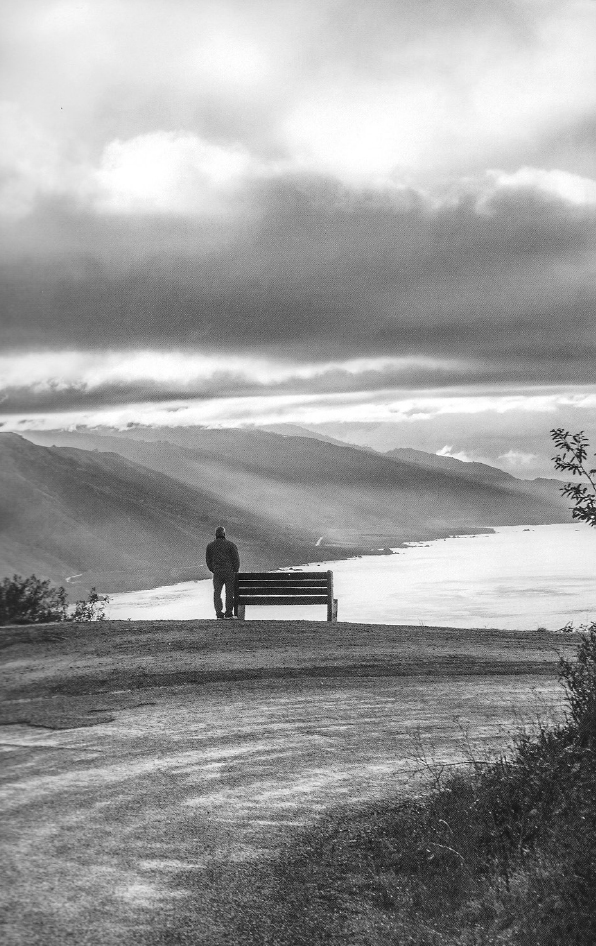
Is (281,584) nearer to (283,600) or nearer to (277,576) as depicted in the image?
(277,576)

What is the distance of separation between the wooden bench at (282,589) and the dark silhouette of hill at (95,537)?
298 ft

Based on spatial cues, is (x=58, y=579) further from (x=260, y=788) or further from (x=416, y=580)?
(x=260, y=788)

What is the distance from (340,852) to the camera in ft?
20.5

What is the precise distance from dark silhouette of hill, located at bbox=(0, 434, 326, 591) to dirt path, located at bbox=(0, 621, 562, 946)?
96.8 meters

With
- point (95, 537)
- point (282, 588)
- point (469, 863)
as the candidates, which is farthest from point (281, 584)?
point (95, 537)

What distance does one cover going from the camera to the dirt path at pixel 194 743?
540cm

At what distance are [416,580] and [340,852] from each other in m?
108

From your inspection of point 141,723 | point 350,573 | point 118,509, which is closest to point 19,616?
point 141,723

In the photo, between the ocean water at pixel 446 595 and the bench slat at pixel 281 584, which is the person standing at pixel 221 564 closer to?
the bench slat at pixel 281 584

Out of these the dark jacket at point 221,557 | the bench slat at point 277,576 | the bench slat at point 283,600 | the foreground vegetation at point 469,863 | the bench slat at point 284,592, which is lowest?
the foreground vegetation at point 469,863

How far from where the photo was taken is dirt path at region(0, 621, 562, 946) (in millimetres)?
5398

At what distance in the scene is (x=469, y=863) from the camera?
6180 mm

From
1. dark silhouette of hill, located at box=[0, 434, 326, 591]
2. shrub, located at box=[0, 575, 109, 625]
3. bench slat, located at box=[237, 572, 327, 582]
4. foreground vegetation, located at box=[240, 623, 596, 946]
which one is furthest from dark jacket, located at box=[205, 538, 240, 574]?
dark silhouette of hill, located at box=[0, 434, 326, 591]

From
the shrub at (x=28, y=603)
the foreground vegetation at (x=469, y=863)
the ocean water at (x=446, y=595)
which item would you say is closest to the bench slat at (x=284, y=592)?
the shrub at (x=28, y=603)
